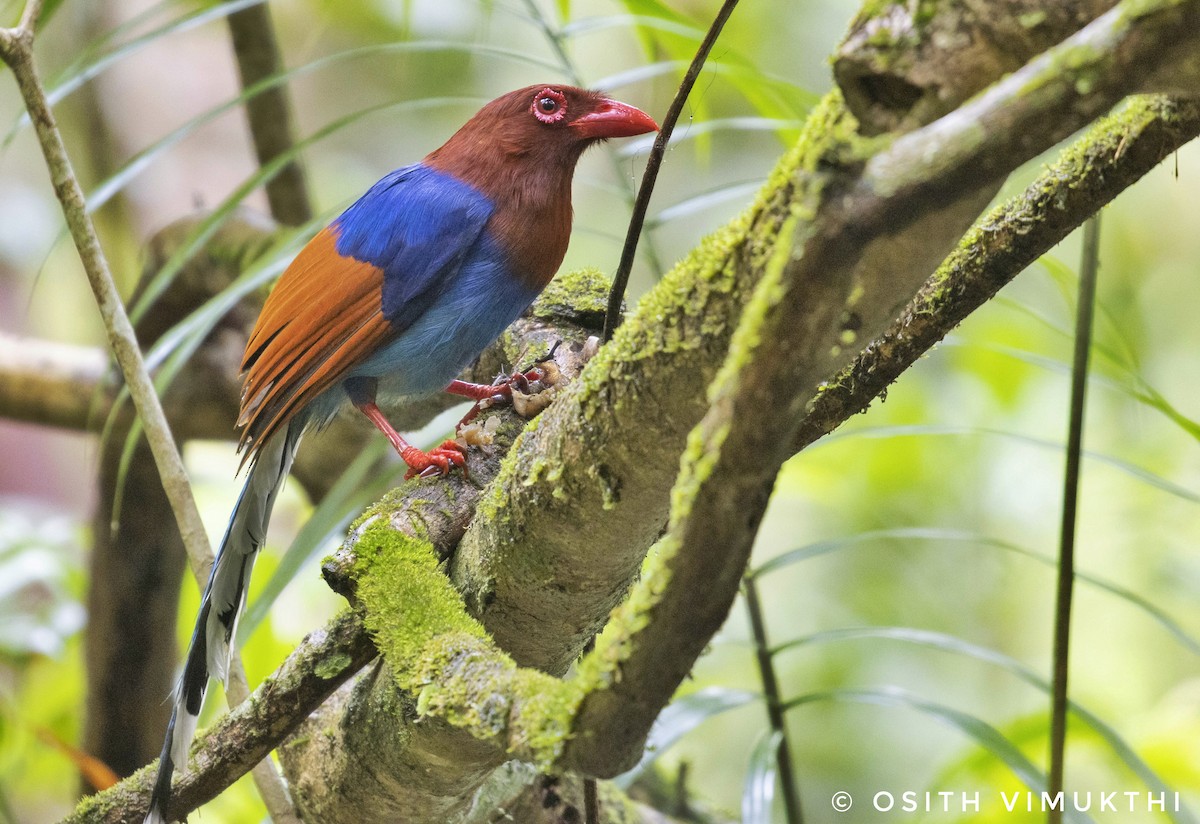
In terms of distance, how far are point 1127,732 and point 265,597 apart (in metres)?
2.79

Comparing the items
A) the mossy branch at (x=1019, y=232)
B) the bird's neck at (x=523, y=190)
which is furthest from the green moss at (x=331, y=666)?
the bird's neck at (x=523, y=190)

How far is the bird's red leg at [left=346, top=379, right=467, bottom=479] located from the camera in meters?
1.68

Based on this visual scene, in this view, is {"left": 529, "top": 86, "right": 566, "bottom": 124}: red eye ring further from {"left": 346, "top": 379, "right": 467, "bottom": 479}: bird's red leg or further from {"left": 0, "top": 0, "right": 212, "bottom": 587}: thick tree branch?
{"left": 0, "top": 0, "right": 212, "bottom": 587}: thick tree branch

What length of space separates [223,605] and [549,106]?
4.27ft

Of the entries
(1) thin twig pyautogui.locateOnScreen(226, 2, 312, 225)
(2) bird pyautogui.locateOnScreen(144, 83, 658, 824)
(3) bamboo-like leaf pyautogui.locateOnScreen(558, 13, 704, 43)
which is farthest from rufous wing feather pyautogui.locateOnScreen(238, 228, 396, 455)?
(1) thin twig pyautogui.locateOnScreen(226, 2, 312, 225)

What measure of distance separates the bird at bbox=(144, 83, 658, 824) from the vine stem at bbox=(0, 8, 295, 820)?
0.16 meters

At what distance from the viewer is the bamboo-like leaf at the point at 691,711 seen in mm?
1922

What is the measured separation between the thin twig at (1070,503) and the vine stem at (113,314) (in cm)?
131

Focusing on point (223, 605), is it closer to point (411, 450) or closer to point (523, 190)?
point (411, 450)

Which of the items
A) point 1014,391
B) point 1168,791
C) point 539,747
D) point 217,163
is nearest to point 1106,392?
point 1014,391

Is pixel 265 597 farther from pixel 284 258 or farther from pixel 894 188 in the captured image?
pixel 894 188

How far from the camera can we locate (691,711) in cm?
204

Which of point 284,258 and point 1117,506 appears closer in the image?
point 284,258

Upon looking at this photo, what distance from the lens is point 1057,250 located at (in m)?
4.92
